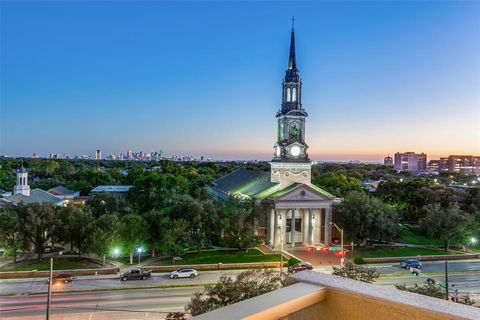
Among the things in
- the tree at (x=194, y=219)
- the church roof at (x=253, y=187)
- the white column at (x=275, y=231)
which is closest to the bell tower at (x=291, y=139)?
the church roof at (x=253, y=187)

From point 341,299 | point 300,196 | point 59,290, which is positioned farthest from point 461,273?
point 341,299

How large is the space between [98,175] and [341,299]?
399ft

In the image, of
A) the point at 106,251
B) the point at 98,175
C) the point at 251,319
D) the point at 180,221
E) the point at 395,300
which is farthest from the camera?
the point at 98,175

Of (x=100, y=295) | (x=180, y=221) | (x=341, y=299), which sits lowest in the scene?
(x=100, y=295)

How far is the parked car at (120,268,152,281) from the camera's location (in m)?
37.7

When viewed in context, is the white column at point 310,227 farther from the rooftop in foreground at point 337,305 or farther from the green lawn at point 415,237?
the rooftop in foreground at point 337,305

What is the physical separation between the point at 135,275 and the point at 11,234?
14.2m

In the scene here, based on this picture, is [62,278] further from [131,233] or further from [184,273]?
[184,273]

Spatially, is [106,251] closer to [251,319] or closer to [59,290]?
[59,290]

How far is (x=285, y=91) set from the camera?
203 ft

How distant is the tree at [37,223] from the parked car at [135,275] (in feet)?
34.7

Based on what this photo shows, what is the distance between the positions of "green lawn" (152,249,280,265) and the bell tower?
15.3m

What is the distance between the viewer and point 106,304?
99.8 feet

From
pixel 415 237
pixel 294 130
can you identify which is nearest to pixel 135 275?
pixel 294 130
